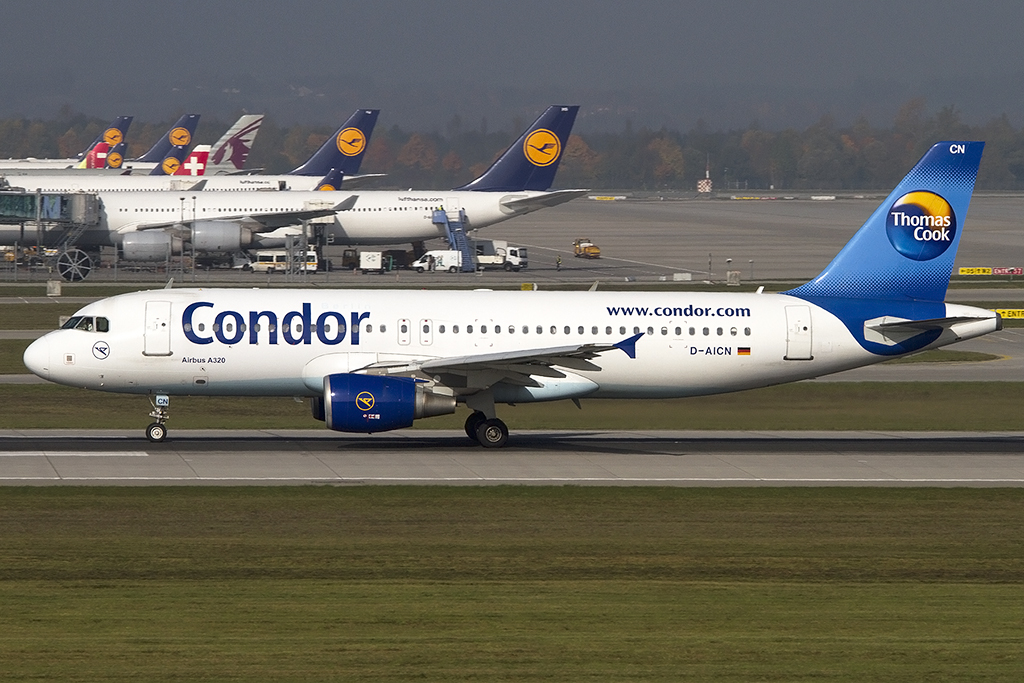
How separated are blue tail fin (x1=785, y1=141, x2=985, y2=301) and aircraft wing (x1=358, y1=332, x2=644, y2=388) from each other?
701 centimetres

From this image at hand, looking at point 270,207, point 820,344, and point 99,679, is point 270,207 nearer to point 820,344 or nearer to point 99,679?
point 820,344

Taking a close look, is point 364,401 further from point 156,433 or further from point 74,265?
point 74,265

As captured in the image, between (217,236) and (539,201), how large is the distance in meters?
24.4

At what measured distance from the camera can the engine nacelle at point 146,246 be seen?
101312 millimetres

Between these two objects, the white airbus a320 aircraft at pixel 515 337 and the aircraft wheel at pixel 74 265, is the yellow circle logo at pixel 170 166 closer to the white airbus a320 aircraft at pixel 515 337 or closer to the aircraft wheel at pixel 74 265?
the aircraft wheel at pixel 74 265

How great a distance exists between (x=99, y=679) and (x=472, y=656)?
4718 mm

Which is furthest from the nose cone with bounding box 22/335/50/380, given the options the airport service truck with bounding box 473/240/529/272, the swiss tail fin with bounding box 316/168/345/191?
the swiss tail fin with bounding box 316/168/345/191

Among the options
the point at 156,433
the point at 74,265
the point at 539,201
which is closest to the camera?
the point at 156,433

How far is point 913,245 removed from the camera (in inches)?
1609

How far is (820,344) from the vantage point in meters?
39.9

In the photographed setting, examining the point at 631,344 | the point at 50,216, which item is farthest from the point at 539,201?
the point at 631,344

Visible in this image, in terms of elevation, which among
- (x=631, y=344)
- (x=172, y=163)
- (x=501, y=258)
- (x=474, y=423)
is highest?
(x=172, y=163)

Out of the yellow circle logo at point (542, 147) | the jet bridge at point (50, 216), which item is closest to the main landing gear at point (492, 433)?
the jet bridge at point (50, 216)

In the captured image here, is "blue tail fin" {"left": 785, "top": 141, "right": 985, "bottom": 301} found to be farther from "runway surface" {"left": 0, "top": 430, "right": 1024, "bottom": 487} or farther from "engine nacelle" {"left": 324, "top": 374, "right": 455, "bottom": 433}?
"engine nacelle" {"left": 324, "top": 374, "right": 455, "bottom": 433}
